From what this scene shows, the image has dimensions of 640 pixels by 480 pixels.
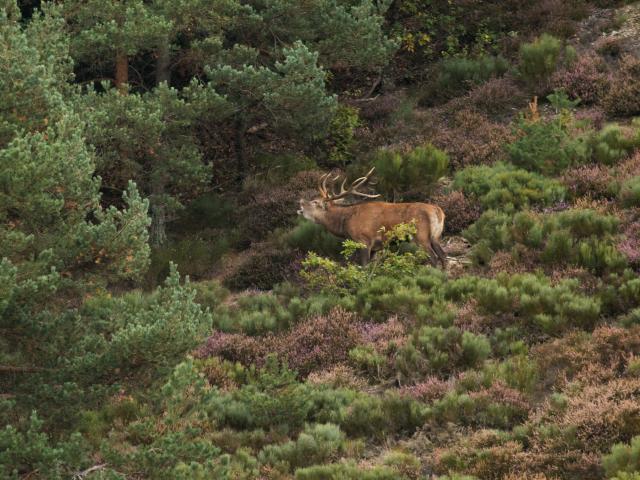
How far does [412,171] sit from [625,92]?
14.6 feet

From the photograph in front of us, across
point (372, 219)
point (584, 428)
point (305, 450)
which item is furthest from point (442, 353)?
→ point (372, 219)

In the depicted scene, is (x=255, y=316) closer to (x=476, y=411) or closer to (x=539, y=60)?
(x=476, y=411)

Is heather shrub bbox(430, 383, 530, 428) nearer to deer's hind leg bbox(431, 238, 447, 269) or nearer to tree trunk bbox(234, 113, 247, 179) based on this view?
deer's hind leg bbox(431, 238, 447, 269)

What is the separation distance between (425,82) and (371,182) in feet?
17.7

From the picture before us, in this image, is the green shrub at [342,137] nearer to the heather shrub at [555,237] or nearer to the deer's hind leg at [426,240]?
the heather shrub at [555,237]

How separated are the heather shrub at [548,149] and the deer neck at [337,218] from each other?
326 cm

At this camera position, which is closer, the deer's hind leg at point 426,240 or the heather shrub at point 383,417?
the heather shrub at point 383,417

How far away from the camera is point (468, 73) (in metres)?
20.0

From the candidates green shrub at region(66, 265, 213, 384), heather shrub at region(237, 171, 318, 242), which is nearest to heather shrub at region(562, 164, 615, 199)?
heather shrub at region(237, 171, 318, 242)

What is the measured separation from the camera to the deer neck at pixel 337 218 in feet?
47.5

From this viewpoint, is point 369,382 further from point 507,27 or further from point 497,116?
point 507,27

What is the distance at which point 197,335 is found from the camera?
8727mm

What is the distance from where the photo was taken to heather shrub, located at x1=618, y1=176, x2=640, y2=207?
13445mm

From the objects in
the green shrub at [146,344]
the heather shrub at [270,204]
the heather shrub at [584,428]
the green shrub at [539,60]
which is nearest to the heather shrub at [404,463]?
the heather shrub at [584,428]
